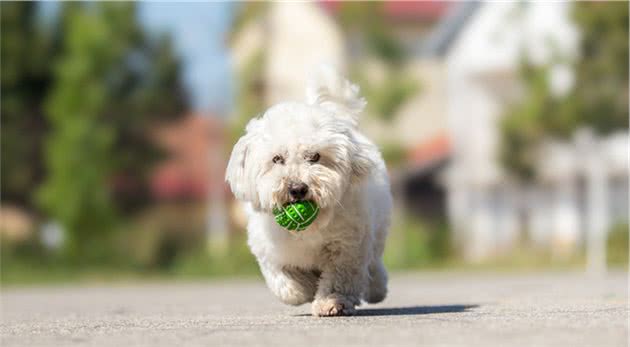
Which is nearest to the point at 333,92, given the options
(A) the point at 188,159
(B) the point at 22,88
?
(B) the point at 22,88

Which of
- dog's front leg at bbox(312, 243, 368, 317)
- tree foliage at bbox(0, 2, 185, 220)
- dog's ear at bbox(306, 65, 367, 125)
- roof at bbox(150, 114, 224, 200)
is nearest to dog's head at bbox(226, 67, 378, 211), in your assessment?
dog's front leg at bbox(312, 243, 368, 317)

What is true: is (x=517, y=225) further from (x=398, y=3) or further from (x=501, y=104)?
(x=398, y=3)

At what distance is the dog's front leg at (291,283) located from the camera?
867 cm

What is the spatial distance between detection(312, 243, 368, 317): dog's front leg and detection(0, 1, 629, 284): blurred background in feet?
54.5

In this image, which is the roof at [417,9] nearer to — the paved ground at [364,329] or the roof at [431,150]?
the roof at [431,150]

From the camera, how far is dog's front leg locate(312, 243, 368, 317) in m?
8.30

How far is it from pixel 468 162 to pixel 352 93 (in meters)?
24.5

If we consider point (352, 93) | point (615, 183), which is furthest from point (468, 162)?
point (352, 93)

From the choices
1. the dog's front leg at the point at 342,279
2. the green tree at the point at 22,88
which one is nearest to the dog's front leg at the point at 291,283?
the dog's front leg at the point at 342,279

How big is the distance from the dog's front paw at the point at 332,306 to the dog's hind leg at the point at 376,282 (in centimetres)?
108

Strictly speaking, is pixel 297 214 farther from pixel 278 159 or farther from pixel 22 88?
pixel 22 88

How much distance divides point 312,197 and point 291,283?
3.54 ft

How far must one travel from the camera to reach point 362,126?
27.7 meters

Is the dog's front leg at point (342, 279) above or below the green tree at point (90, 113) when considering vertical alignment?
below
